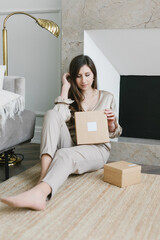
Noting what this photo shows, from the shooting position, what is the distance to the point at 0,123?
1.85 m

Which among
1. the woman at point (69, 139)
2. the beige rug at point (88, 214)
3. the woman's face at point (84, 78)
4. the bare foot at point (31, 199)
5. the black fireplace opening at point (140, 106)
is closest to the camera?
the beige rug at point (88, 214)

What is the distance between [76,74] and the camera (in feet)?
7.14

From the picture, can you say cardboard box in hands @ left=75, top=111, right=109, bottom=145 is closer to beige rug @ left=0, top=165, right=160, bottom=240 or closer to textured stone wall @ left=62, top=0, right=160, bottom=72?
beige rug @ left=0, top=165, right=160, bottom=240

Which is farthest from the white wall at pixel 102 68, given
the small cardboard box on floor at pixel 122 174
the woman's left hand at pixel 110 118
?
the small cardboard box on floor at pixel 122 174

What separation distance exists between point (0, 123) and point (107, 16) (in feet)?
4.14

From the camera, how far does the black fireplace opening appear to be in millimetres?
2830

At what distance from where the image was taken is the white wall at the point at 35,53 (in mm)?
3066

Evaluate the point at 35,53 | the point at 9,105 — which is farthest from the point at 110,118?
the point at 35,53

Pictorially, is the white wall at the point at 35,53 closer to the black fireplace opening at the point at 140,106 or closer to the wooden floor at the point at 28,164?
the wooden floor at the point at 28,164

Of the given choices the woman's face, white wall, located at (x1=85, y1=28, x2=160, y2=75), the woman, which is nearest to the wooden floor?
the woman

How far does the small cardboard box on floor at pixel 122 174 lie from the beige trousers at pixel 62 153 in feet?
0.48

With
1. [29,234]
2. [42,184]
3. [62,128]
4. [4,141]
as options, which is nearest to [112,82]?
[62,128]

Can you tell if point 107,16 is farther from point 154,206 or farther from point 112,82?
point 154,206

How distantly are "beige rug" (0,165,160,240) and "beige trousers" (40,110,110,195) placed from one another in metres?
0.11
